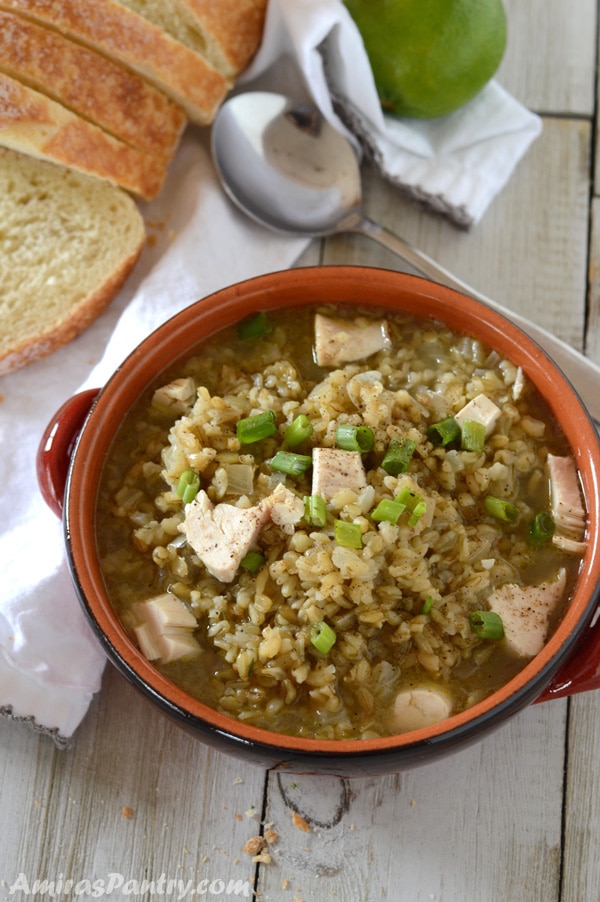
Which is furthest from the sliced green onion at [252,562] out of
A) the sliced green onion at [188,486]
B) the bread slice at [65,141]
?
the bread slice at [65,141]

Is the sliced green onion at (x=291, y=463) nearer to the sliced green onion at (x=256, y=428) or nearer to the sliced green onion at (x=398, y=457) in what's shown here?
the sliced green onion at (x=256, y=428)

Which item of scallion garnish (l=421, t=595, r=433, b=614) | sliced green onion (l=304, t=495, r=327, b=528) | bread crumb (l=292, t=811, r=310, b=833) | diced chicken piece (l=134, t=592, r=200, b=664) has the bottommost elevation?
bread crumb (l=292, t=811, r=310, b=833)

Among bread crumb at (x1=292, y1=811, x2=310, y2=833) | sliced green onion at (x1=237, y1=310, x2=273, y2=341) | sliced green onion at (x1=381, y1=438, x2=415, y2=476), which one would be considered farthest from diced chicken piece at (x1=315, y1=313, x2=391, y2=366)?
bread crumb at (x1=292, y1=811, x2=310, y2=833)

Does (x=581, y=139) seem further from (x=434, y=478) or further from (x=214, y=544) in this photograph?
(x=214, y=544)

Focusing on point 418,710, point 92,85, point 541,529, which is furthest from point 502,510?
point 92,85

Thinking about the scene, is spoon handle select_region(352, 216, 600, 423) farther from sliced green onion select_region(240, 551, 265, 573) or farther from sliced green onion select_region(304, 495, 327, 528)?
sliced green onion select_region(240, 551, 265, 573)

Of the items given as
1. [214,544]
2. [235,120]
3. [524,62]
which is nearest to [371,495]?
[214,544]

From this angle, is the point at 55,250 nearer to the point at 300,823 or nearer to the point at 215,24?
the point at 215,24
